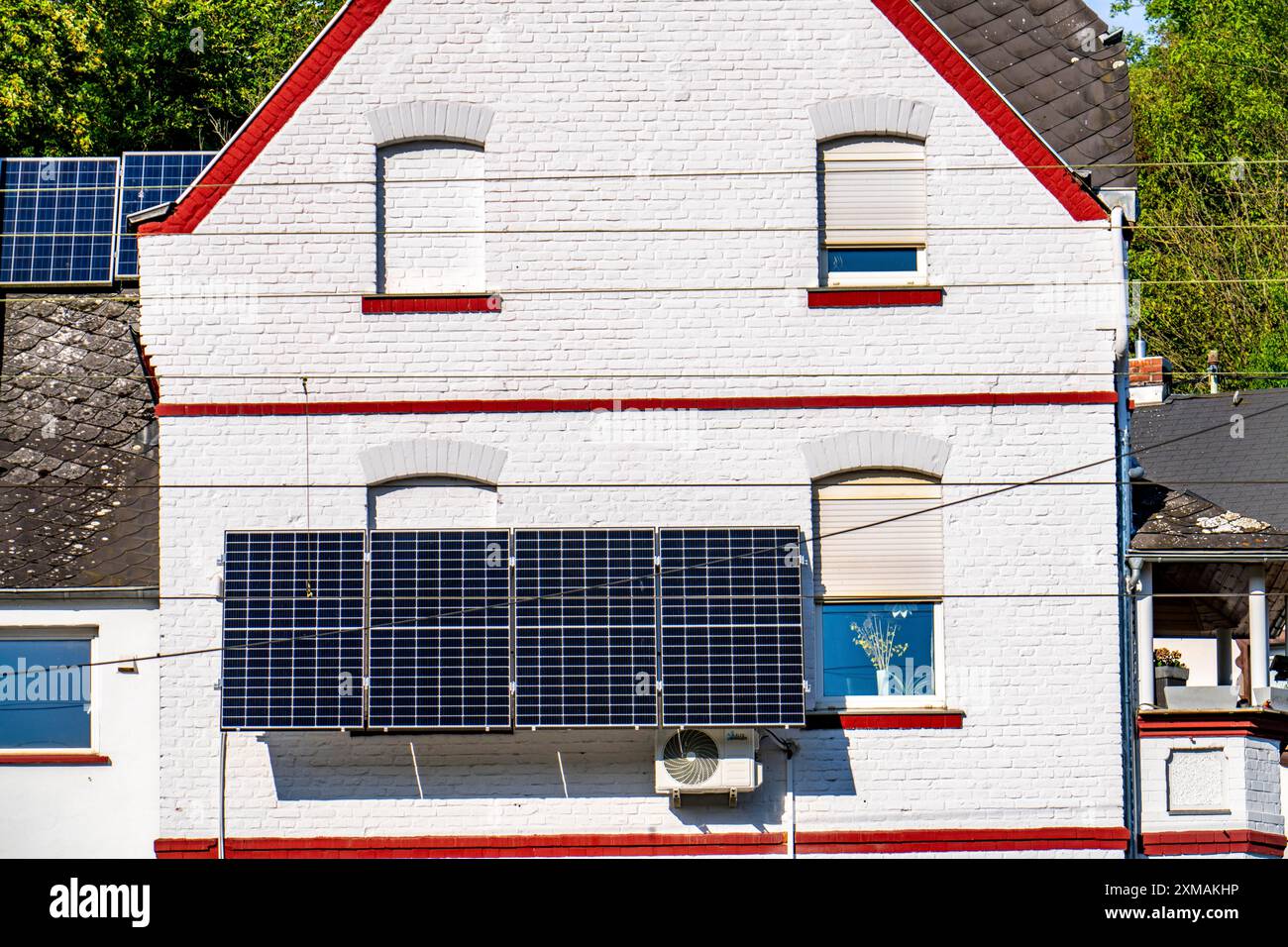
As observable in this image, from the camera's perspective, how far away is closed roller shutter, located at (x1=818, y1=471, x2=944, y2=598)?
1839 cm

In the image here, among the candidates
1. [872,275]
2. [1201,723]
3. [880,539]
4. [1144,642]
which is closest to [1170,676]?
[1144,642]

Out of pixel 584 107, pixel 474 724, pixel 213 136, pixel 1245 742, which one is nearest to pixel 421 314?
pixel 584 107

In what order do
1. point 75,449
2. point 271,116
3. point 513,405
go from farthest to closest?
point 75,449 < point 271,116 < point 513,405

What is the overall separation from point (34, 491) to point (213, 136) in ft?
84.3

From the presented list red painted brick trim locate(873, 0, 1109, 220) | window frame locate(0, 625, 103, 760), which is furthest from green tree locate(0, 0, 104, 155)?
red painted brick trim locate(873, 0, 1109, 220)

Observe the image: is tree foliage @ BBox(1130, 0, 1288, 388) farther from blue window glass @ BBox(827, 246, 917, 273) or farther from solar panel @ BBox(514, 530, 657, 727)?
solar panel @ BBox(514, 530, 657, 727)

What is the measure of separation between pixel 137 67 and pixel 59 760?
86.9ft

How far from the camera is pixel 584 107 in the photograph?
18.6 meters

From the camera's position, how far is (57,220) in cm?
2341

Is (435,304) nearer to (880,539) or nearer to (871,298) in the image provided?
(871,298)

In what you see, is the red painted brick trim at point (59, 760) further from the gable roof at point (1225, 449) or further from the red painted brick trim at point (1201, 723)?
the gable roof at point (1225, 449)

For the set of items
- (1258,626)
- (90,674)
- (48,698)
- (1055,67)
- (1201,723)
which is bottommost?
(1201,723)

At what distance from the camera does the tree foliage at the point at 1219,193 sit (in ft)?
143
